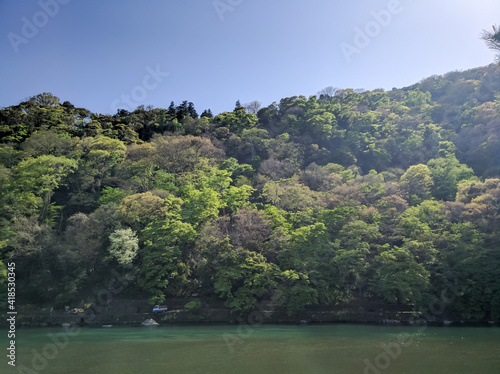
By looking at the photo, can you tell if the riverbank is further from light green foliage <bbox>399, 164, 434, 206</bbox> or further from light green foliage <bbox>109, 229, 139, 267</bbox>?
light green foliage <bbox>399, 164, 434, 206</bbox>

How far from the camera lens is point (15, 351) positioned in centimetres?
1525

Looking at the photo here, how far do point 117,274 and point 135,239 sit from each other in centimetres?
288

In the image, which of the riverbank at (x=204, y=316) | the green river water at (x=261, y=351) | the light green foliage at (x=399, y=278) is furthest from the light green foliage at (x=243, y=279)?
the light green foliage at (x=399, y=278)

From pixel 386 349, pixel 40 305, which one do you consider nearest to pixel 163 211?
pixel 40 305

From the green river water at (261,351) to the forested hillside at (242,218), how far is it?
390 cm

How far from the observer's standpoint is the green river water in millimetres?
12492

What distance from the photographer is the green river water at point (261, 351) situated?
12.5 meters

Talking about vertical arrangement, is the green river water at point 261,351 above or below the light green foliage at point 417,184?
below

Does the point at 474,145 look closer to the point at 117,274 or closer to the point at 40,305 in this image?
the point at 117,274

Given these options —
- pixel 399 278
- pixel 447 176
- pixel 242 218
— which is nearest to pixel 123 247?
pixel 242 218

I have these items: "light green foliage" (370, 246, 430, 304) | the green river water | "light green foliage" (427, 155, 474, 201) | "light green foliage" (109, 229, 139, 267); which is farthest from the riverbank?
"light green foliage" (427, 155, 474, 201)

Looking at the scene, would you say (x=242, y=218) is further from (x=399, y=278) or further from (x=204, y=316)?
(x=399, y=278)

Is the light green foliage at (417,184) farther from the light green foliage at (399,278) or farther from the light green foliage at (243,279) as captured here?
the light green foliage at (243,279)

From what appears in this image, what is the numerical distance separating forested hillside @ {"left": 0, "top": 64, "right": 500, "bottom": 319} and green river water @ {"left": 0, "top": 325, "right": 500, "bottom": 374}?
153 inches
